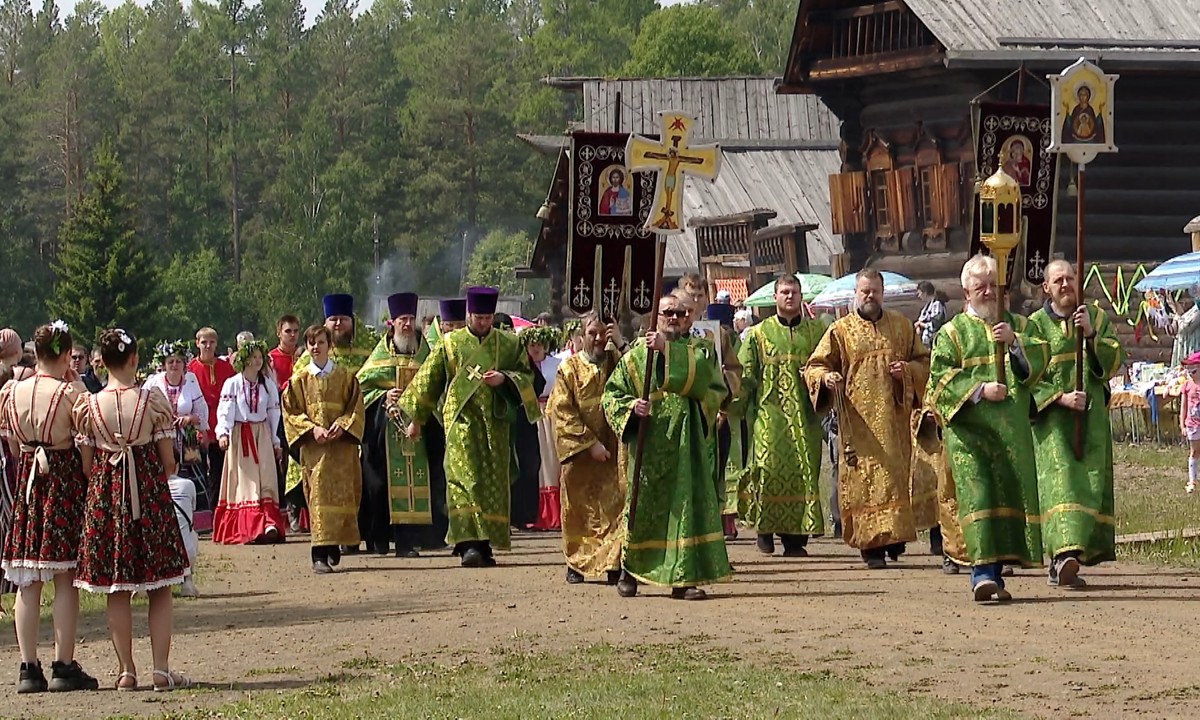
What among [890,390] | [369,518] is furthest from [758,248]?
[890,390]

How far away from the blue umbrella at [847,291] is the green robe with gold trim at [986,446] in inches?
521

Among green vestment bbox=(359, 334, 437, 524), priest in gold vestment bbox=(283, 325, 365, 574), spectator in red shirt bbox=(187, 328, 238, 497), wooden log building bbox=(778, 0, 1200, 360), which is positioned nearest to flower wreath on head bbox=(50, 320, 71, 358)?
priest in gold vestment bbox=(283, 325, 365, 574)

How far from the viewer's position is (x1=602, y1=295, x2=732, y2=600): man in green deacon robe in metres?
12.3

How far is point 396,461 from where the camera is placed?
52.5 ft

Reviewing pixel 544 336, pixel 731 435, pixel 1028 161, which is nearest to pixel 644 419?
pixel 1028 161

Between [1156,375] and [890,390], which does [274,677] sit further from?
[1156,375]

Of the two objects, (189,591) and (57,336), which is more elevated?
(57,336)

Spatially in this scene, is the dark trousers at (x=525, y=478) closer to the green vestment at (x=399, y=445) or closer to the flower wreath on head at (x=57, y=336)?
the green vestment at (x=399, y=445)

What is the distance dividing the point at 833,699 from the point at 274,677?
2556mm

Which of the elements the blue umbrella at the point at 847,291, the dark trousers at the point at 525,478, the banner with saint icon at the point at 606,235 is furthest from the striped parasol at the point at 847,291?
the banner with saint icon at the point at 606,235

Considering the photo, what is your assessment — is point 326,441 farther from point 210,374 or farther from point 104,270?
point 104,270

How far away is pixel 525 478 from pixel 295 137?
73468 mm

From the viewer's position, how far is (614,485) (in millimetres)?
13305

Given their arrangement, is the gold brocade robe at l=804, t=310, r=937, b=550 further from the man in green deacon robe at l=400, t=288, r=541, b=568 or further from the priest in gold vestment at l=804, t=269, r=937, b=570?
the man in green deacon robe at l=400, t=288, r=541, b=568
